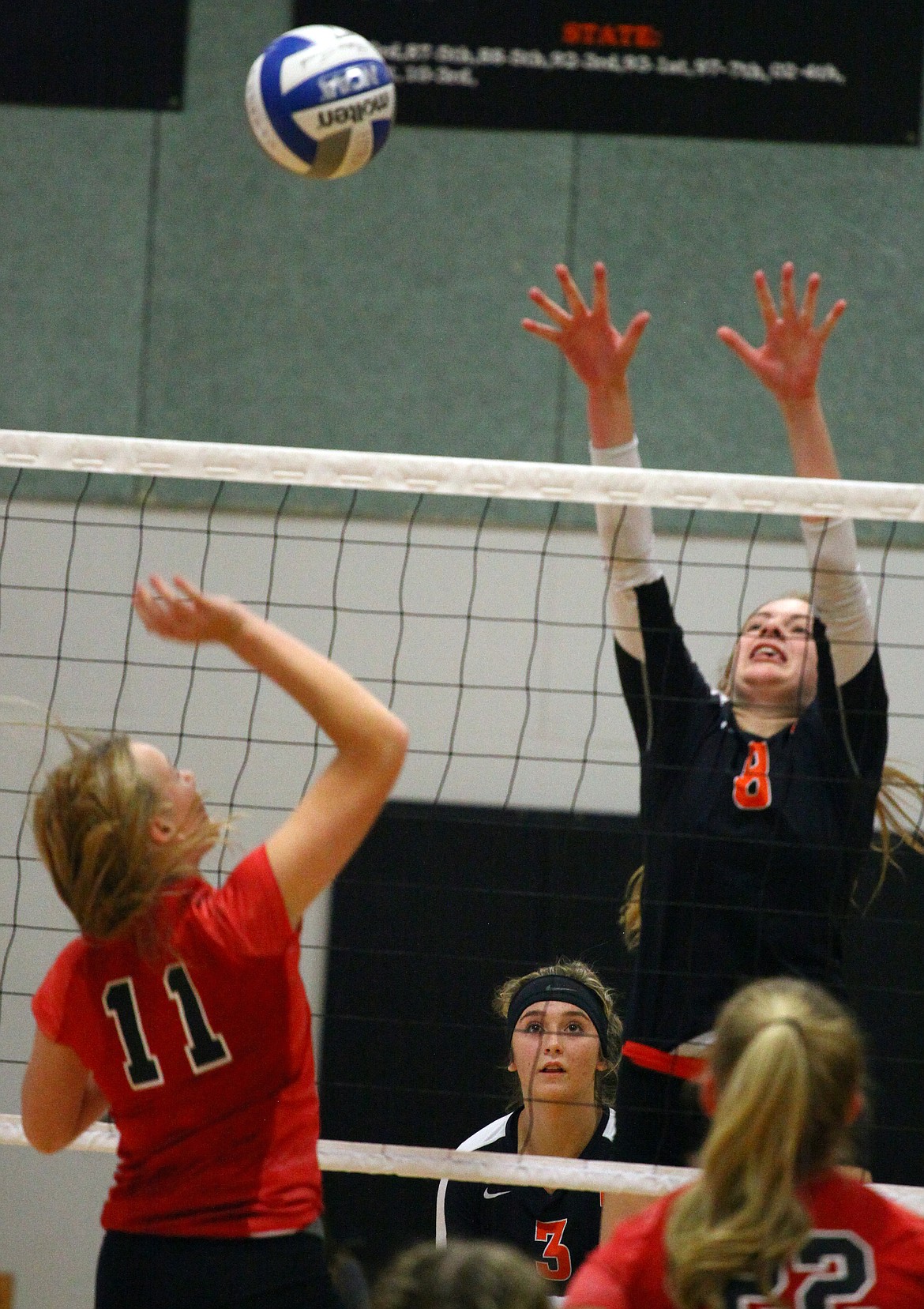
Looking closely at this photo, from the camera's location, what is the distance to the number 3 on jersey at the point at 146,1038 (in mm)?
2197

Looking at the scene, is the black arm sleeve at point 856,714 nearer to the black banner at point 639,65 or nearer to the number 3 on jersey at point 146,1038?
the number 3 on jersey at point 146,1038

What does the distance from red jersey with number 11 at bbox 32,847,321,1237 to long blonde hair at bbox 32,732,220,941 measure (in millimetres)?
63

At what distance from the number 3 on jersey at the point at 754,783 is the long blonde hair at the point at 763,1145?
55.0 inches

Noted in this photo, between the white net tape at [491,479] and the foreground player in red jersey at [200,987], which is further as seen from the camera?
the white net tape at [491,479]

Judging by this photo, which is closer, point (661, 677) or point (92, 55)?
point (661, 677)

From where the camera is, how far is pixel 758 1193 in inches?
73.5

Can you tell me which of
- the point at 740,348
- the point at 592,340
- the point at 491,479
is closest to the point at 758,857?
the point at 491,479

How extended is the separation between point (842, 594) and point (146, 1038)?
1.84 metres

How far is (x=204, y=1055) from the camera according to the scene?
2199 millimetres

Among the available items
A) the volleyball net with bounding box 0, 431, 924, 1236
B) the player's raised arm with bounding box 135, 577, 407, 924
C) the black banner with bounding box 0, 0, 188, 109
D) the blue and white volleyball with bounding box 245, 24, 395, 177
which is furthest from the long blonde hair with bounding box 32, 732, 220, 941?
the black banner with bounding box 0, 0, 188, 109

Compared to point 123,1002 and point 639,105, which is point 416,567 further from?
point 123,1002

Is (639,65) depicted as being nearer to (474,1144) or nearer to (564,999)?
(564,999)

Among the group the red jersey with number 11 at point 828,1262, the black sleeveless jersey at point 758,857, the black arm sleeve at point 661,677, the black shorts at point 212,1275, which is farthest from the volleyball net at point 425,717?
the red jersey with number 11 at point 828,1262

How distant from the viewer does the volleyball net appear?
5547 millimetres
